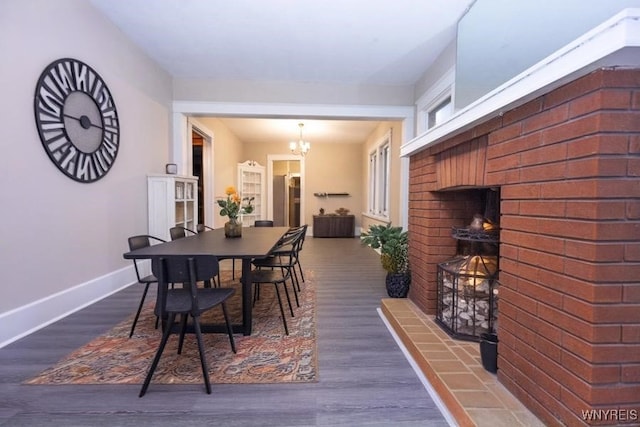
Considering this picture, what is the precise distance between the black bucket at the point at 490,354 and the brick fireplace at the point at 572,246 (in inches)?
2.6

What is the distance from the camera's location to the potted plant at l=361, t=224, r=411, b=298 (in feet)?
9.80

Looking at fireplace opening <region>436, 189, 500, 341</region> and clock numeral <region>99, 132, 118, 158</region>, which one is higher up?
clock numeral <region>99, 132, 118, 158</region>

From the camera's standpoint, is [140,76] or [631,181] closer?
[631,181]

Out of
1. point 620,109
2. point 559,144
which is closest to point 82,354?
point 559,144

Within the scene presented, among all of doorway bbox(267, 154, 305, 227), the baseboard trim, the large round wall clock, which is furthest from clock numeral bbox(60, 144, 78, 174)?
doorway bbox(267, 154, 305, 227)

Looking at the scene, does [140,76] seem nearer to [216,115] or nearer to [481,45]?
[216,115]

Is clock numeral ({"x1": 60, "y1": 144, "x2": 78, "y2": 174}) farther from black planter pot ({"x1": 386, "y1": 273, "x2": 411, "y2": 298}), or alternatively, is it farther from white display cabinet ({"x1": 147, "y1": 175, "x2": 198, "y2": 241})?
black planter pot ({"x1": 386, "y1": 273, "x2": 411, "y2": 298})

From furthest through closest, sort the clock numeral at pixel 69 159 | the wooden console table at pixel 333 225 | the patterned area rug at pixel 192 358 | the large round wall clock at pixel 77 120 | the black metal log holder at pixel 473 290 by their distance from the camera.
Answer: the wooden console table at pixel 333 225 < the clock numeral at pixel 69 159 < the large round wall clock at pixel 77 120 < the black metal log holder at pixel 473 290 < the patterned area rug at pixel 192 358

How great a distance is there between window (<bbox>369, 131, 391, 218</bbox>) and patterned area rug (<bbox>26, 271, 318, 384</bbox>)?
4.25m

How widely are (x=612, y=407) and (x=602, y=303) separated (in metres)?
0.37

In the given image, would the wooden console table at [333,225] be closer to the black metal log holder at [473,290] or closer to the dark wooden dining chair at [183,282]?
the black metal log holder at [473,290]

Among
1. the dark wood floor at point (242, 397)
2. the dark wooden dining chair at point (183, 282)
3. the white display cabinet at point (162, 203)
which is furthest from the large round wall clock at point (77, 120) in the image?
the dark wooden dining chair at point (183, 282)

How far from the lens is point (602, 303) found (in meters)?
1.00

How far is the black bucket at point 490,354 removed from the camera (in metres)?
1.58
